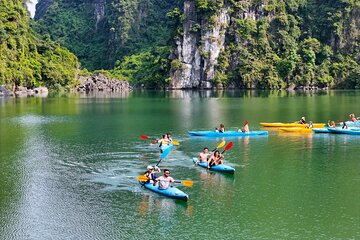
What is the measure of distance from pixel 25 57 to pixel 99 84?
1147 inches

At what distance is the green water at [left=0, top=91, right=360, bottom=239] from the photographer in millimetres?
18891

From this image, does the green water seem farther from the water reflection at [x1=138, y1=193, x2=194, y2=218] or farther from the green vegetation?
the green vegetation

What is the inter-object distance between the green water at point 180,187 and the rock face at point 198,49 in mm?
90047

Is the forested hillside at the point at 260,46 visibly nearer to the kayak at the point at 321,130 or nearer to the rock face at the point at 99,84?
the rock face at the point at 99,84

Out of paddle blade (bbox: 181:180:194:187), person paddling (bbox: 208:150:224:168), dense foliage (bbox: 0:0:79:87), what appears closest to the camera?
paddle blade (bbox: 181:180:194:187)

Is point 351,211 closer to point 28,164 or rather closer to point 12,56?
point 28,164

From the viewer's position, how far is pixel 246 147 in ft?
115

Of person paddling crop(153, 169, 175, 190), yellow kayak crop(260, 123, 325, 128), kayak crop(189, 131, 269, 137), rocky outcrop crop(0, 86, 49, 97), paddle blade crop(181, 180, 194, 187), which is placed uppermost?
rocky outcrop crop(0, 86, 49, 97)

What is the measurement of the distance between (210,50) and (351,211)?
11435 cm

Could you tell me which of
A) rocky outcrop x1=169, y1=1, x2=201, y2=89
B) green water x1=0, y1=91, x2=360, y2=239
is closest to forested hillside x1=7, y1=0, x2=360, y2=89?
rocky outcrop x1=169, y1=1, x2=201, y2=89

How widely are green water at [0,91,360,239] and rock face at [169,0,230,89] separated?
90.0 m

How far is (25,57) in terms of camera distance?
105 m

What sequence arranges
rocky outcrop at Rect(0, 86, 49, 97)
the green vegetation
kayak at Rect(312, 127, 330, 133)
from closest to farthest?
1. kayak at Rect(312, 127, 330, 133)
2. rocky outcrop at Rect(0, 86, 49, 97)
3. the green vegetation

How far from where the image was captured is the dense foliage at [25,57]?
9444cm
